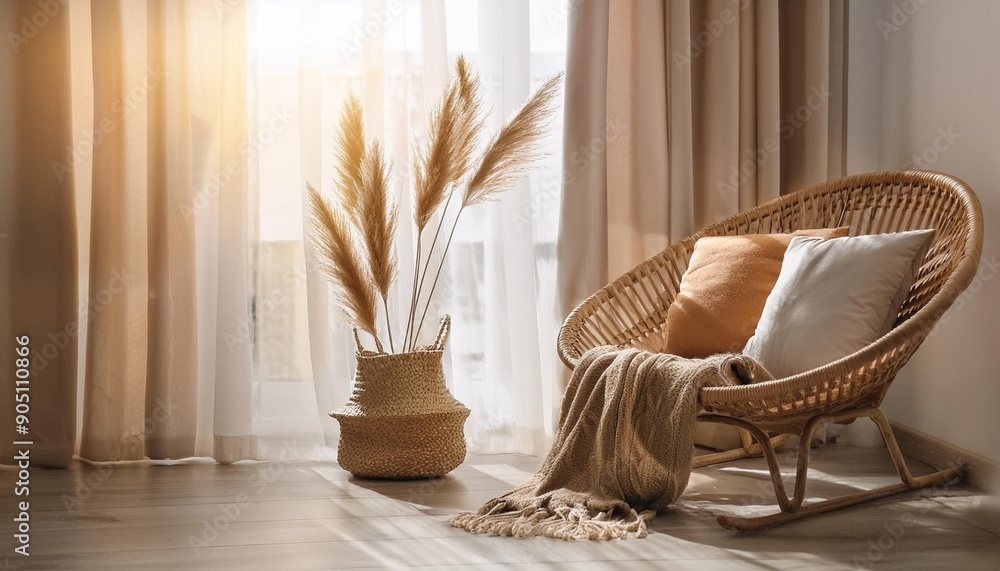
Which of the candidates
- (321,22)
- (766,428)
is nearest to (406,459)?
(766,428)

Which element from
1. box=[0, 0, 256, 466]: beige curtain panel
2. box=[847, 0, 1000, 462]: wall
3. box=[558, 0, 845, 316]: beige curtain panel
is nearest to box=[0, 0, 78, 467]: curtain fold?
box=[0, 0, 256, 466]: beige curtain panel

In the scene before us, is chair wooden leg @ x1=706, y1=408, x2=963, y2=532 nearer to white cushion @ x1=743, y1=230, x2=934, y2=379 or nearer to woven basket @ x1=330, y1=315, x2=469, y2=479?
white cushion @ x1=743, y1=230, x2=934, y2=379

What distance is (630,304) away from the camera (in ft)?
8.47

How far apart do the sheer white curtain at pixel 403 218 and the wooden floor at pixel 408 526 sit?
27cm

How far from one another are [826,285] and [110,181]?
2003mm

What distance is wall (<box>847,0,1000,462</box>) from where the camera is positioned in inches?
89.9

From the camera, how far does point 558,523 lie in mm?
1915

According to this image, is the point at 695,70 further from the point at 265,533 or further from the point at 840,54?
the point at 265,533

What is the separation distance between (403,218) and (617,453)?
109 centimetres

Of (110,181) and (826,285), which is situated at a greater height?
(110,181)

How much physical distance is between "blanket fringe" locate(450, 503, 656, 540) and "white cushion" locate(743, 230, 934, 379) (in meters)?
0.49

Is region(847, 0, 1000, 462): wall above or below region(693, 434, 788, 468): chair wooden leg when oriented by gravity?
above

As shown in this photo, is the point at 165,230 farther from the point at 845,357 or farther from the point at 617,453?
the point at 845,357

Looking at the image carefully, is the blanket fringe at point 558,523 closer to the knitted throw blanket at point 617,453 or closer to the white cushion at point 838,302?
the knitted throw blanket at point 617,453
